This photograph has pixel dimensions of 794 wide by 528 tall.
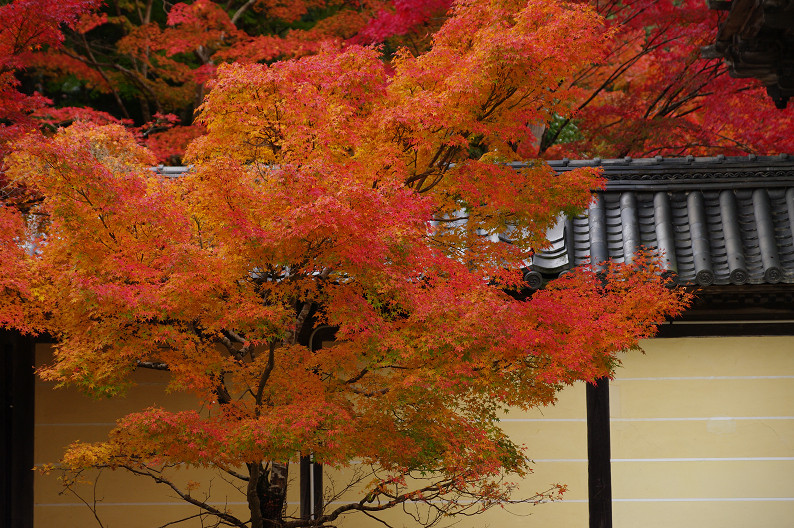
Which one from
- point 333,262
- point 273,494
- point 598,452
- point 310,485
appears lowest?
point 310,485

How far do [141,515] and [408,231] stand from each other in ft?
16.4

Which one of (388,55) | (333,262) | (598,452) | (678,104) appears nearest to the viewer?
(333,262)

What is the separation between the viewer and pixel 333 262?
4988 millimetres

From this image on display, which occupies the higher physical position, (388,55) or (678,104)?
(388,55)

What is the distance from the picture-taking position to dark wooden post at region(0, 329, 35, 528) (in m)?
7.96

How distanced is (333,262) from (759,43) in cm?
387

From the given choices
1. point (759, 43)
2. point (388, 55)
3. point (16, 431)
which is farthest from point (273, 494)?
point (388, 55)

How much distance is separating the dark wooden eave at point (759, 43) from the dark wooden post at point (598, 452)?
3.16m

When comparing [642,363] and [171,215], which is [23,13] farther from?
[642,363]

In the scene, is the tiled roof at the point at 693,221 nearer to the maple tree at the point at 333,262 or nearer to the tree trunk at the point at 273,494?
the maple tree at the point at 333,262

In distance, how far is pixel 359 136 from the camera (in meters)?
5.61

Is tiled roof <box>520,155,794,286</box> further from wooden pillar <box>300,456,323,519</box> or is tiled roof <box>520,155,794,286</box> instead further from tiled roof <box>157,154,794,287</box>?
wooden pillar <box>300,456,323,519</box>

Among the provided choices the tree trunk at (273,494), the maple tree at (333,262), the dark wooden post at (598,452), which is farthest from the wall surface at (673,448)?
Result: the maple tree at (333,262)

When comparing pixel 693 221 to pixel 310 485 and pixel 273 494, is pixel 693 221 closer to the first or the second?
pixel 310 485
